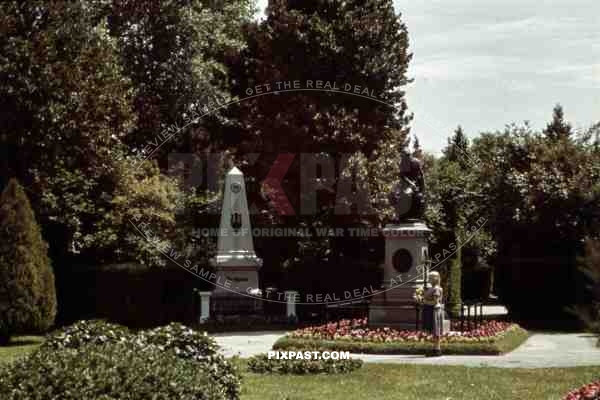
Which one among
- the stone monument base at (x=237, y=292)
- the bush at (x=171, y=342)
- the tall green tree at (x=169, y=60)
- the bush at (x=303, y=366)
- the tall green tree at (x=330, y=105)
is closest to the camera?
the bush at (x=171, y=342)

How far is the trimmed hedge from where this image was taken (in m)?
18.8

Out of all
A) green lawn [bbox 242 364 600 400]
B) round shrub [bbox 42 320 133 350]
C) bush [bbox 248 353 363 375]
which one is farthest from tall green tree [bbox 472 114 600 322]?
round shrub [bbox 42 320 133 350]

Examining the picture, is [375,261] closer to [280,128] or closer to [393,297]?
[280,128]

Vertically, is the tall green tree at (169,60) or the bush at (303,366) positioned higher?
the tall green tree at (169,60)

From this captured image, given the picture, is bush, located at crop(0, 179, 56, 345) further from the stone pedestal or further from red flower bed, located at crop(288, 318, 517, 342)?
the stone pedestal

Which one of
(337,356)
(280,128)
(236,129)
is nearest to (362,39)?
(280,128)

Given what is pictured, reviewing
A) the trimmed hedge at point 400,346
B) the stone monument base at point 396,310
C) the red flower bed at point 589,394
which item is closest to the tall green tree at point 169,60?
the stone monument base at point 396,310

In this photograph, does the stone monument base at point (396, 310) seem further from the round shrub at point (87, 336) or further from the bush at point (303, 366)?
the round shrub at point (87, 336)

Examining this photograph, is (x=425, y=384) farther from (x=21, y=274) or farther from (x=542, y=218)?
(x=542, y=218)

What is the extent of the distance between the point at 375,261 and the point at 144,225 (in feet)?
27.3

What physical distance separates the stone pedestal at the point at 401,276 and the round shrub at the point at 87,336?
12306mm

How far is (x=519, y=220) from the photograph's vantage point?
2853 cm

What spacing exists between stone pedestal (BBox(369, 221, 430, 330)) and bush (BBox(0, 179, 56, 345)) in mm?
8362

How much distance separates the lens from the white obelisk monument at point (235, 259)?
95.7 ft
